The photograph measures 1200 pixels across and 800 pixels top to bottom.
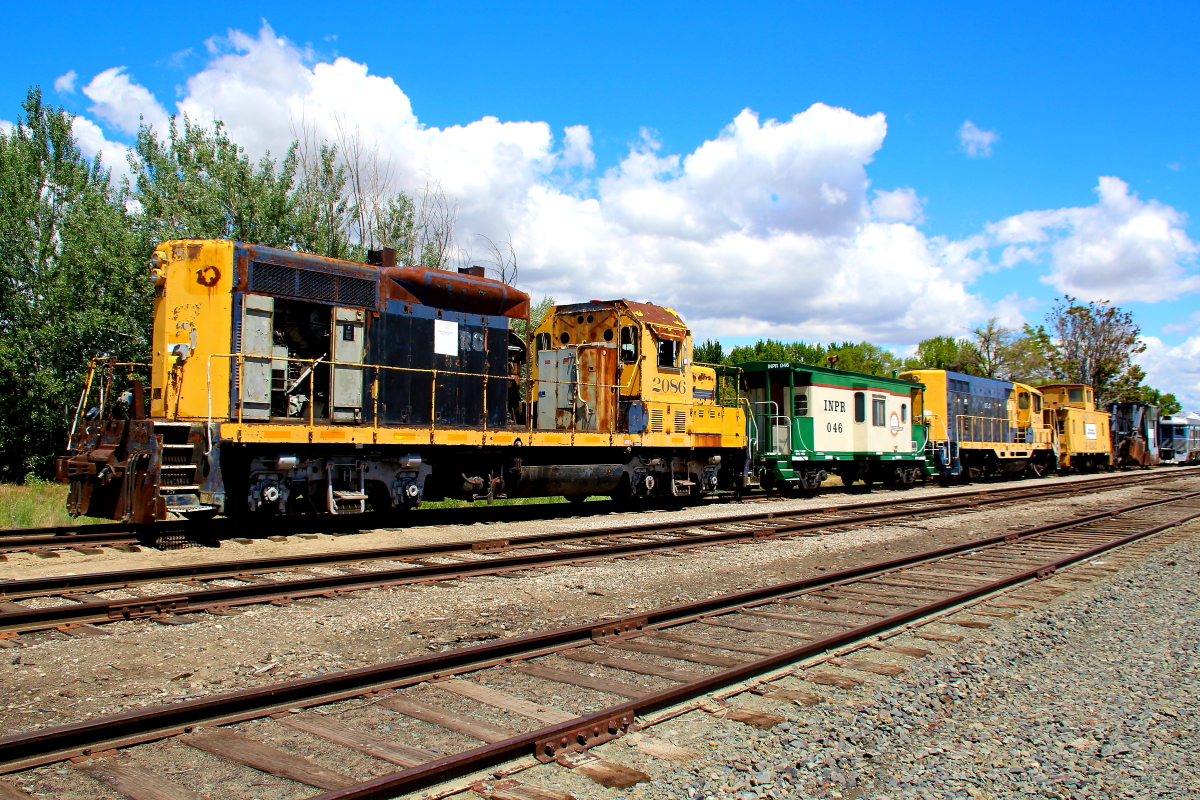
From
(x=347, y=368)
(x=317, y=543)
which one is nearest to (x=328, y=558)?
(x=317, y=543)

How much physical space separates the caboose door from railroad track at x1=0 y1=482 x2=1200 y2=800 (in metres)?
6.19

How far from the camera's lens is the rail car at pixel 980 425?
25641 mm

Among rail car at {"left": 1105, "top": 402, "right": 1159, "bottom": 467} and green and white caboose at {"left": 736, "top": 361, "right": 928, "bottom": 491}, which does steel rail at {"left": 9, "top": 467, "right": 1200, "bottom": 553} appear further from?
rail car at {"left": 1105, "top": 402, "right": 1159, "bottom": 467}

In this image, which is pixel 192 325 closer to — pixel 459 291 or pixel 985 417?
pixel 459 291

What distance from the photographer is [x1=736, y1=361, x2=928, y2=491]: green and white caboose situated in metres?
19.7

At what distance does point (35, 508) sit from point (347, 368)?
22.2 ft

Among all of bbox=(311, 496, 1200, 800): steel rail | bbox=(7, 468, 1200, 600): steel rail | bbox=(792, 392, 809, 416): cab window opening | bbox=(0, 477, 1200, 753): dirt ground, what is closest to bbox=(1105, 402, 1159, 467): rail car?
bbox=(792, 392, 809, 416): cab window opening

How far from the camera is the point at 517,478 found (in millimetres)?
12484

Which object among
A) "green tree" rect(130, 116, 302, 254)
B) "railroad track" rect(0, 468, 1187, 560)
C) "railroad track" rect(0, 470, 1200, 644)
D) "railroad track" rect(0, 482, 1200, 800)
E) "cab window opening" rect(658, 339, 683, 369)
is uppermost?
"green tree" rect(130, 116, 302, 254)

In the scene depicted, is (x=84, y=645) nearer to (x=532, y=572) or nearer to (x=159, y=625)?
(x=159, y=625)

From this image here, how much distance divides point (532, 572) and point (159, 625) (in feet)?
11.5

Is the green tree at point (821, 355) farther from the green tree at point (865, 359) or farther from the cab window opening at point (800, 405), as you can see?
the cab window opening at point (800, 405)

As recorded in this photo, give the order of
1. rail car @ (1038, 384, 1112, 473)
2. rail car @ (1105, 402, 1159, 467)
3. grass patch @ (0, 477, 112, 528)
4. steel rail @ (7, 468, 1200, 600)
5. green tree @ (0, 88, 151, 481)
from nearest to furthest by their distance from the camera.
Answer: steel rail @ (7, 468, 1200, 600) < grass patch @ (0, 477, 112, 528) < green tree @ (0, 88, 151, 481) < rail car @ (1038, 384, 1112, 473) < rail car @ (1105, 402, 1159, 467)

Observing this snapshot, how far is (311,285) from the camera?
35.1 ft
